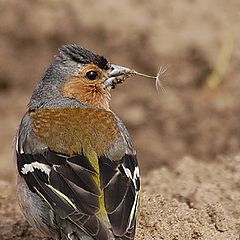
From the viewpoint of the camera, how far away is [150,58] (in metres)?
11.0

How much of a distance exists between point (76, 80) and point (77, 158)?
1.11 meters

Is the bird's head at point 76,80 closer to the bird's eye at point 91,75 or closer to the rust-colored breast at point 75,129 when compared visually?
the bird's eye at point 91,75

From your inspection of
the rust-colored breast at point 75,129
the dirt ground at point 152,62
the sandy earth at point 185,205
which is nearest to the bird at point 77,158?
the rust-colored breast at point 75,129

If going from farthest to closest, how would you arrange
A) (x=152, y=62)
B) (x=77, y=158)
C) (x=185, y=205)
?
(x=152, y=62) → (x=185, y=205) → (x=77, y=158)

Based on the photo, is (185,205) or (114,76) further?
(114,76)

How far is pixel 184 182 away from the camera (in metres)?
8.08

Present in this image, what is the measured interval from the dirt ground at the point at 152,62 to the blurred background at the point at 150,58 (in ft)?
0.04

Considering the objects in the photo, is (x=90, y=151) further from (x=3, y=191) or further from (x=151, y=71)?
(x=151, y=71)

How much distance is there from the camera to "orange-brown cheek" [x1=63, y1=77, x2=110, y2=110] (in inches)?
289

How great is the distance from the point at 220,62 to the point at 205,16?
31.0 inches

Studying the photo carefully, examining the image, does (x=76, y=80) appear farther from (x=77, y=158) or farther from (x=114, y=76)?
(x=77, y=158)

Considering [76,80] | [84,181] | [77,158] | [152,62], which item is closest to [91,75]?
[76,80]

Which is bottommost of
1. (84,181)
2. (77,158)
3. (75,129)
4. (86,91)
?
(84,181)

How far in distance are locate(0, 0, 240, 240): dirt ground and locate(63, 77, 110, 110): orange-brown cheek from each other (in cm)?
180
